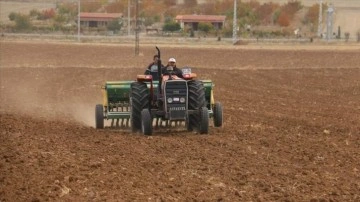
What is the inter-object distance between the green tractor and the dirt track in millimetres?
310

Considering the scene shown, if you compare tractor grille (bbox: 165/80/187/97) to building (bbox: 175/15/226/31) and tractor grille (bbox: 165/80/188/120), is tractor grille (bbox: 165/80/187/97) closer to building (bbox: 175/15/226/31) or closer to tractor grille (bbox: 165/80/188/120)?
tractor grille (bbox: 165/80/188/120)

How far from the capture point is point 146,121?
14047mm

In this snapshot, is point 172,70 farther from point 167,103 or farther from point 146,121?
point 146,121

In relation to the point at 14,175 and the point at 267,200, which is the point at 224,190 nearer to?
the point at 267,200

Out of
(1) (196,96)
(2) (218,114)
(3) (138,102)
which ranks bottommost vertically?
(2) (218,114)

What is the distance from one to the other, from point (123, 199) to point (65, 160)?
103 inches

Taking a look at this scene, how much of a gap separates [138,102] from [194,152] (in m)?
2.72

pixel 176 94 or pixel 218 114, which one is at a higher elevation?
pixel 176 94

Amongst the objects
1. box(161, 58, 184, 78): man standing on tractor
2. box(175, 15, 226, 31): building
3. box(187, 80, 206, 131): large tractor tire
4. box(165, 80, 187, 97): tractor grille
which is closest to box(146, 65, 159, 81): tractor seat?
box(161, 58, 184, 78): man standing on tractor

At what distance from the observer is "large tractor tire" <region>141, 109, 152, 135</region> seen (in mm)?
14039

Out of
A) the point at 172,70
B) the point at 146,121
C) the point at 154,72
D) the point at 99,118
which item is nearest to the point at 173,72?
the point at 172,70

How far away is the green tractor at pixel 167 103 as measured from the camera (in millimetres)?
14133

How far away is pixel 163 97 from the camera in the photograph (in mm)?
14312

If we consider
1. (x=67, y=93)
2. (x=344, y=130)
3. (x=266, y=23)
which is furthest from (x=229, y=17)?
(x=344, y=130)
